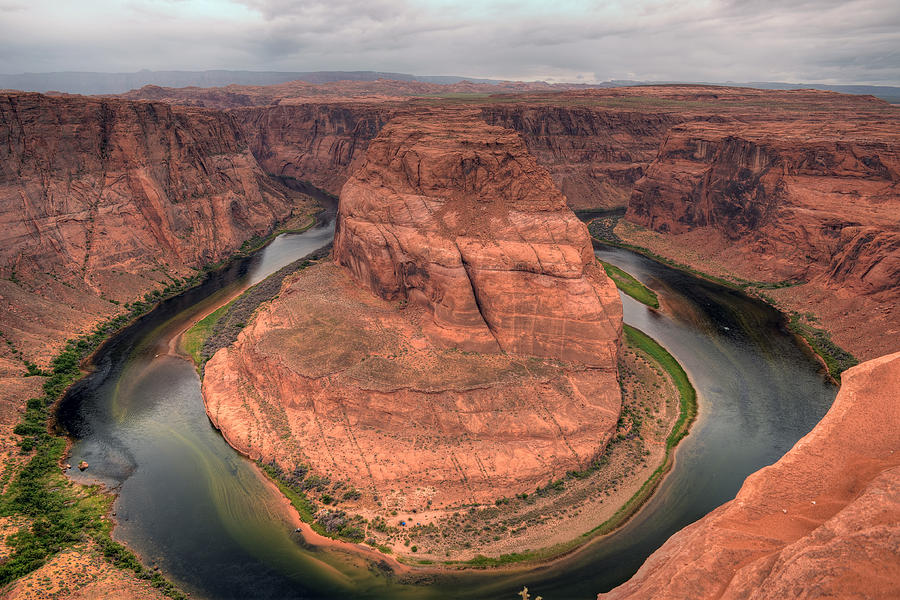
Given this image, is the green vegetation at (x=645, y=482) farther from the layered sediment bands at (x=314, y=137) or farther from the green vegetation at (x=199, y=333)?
the layered sediment bands at (x=314, y=137)

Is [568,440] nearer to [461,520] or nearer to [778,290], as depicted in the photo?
[461,520]

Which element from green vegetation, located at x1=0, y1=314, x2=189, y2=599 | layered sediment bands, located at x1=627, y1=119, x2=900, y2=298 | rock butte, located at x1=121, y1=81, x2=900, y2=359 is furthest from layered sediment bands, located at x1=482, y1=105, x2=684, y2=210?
green vegetation, located at x1=0, y1=314, x2=189, y2=599

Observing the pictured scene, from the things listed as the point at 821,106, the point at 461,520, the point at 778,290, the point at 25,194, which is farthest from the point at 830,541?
the point at 821,106

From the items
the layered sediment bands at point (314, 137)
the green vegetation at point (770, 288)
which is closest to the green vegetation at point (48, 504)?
the green vegetation at point (770, 288)

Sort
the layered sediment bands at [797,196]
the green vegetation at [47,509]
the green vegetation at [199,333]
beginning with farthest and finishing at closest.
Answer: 1. the layered sediment bands at [797,196]
2. the green vegetation at [199,333]
3. the green vegetation at [47,509]

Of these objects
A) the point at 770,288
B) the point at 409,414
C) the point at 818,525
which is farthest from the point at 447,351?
the point at 770,288

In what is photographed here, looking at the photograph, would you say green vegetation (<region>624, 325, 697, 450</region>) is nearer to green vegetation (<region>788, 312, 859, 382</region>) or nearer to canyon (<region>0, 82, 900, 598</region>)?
canyon (<region>0, 82, 900, 598</region>)
